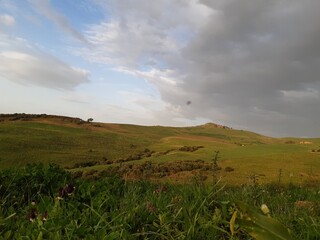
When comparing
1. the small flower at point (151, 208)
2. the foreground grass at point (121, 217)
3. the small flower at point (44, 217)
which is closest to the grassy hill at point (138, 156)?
the foreground grass at point (121, 217)

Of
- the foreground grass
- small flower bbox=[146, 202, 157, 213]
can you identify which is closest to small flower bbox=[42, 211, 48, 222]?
the foreground grass

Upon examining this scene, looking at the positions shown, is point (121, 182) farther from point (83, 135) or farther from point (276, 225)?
point (83, 135)

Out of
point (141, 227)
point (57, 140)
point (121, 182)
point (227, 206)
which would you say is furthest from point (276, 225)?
point (57, 140)

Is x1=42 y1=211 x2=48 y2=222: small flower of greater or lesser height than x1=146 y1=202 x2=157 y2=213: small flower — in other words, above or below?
below

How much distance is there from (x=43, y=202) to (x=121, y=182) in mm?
2615

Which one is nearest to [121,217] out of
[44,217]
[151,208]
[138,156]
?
[151,208]

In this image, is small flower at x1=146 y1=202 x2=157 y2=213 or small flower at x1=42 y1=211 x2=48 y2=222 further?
small flower at x1=146 y1=202 x2=157 y2=213

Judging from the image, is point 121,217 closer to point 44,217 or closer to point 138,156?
point 44,217

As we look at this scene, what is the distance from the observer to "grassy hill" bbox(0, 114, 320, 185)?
17445mm

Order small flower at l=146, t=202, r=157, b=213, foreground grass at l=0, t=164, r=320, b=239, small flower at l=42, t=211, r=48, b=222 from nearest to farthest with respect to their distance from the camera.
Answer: foreground grass at l=0, t=164, r=320, b=239 < small flower at l=42, t=211, r=48, b=222 < small flower at l=146, t=202, r=157, b=213

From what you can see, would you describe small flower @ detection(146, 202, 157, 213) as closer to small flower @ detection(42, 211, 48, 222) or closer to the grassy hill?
small flower @ detection(42, 211, 48, 222)

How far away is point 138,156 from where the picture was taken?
119 feet

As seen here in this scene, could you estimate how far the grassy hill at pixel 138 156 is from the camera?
687 inches

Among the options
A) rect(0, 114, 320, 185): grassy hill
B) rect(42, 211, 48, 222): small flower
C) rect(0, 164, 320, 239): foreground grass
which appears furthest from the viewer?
rect(0, 114, 320, 185): grassy hill
